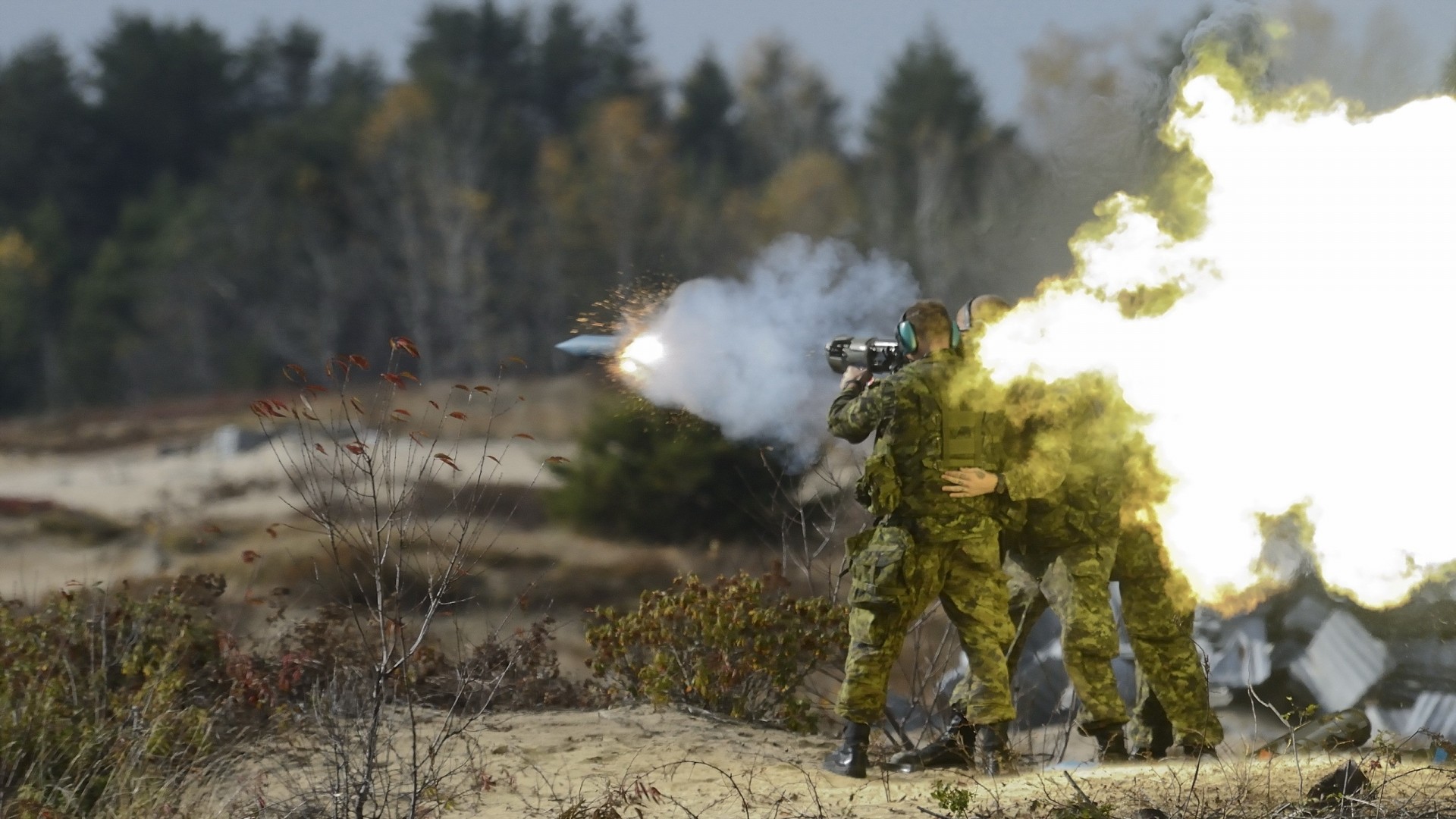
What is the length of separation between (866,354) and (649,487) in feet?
40.7

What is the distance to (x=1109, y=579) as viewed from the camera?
750 centimetres

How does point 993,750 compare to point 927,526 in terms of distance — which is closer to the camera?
point 927,526

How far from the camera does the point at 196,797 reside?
673 centimetres

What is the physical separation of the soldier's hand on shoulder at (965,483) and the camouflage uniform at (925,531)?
4 cm

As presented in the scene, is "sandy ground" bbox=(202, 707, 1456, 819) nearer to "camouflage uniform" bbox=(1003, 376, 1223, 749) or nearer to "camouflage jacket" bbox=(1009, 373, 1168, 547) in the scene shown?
"camouflage uniform" bbox=(1003, 376, 1223, 749)

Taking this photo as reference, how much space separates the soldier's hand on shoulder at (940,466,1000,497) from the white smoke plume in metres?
1.50

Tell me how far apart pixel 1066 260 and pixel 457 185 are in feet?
88.2

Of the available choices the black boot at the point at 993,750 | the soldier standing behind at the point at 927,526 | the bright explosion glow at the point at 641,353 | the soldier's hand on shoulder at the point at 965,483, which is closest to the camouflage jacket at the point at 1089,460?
the soldier standing behind at the point at 927,526

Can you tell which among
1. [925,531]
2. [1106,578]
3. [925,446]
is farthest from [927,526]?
[1106,578]

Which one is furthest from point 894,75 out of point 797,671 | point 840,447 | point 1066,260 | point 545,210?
point 797,671

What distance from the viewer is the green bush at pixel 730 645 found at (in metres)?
8.43

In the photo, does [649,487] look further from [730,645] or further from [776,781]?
[776,781]

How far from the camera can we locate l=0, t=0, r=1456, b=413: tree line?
3703 centimetres

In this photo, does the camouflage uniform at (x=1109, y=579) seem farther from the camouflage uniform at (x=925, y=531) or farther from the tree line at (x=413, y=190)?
the tree line at (x=413, y=190)
